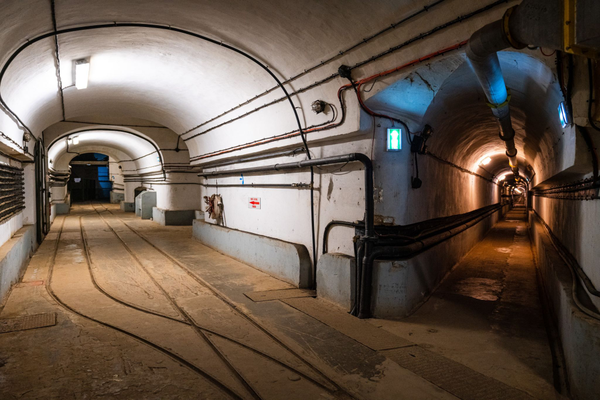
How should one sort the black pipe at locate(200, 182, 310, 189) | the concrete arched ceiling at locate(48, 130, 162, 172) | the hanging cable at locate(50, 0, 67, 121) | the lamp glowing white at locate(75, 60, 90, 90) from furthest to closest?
1. the concrete arched ceiling at locate(48, 130, 162, 172)
2. the black pipe at locate(200, 182, 310, 189)
3. the lamp glowing white at locate(75, 60, 90, 90)
4. the hanging cable at locate(50, 0, 67, 121)

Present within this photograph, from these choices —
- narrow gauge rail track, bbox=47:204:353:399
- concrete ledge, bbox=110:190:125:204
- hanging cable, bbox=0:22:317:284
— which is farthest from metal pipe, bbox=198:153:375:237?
concrete ledge, bbox=110:190:125:204

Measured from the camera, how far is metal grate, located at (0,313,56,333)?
5.64 meters

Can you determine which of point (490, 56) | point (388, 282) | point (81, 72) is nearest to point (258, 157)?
point (81, 72)

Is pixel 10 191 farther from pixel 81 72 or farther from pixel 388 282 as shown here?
pixel 388 282

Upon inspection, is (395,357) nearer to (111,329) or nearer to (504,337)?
(504,337)

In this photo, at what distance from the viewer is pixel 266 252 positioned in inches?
368

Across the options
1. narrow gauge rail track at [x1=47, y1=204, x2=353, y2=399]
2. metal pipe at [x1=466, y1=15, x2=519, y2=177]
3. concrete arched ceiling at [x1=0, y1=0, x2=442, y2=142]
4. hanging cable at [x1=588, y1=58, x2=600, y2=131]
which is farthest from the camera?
concrete arched ceiling at [x1=0, y1=0, x2=442, y2=142]

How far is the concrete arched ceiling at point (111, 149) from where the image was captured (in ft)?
68.3

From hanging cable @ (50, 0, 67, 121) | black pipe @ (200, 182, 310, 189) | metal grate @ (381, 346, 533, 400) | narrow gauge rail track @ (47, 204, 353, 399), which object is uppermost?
hanging cable @ (50, 0, 67, 121)

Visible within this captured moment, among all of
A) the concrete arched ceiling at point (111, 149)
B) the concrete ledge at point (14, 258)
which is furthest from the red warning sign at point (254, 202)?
the concrete arched ceiling at point (111, 149)

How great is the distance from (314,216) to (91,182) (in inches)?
1825

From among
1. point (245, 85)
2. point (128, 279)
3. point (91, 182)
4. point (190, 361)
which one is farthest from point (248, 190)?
point (91, 182)

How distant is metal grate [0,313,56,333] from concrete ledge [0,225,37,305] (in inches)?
41.6

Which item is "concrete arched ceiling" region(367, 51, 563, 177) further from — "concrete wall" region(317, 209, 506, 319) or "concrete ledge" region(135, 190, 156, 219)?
"concrete ledge" region(135, 190, 156, 219)
